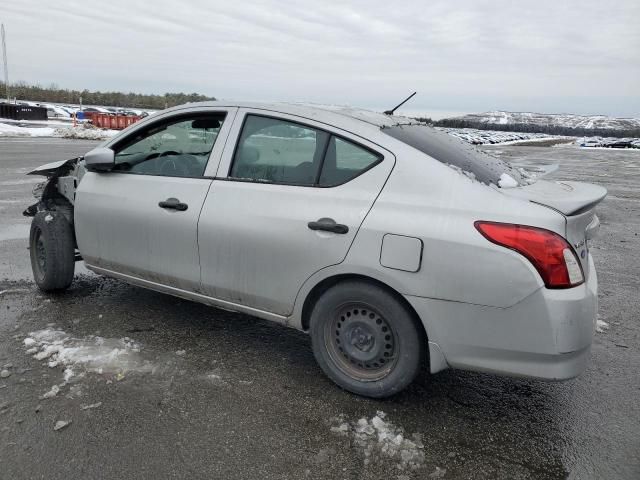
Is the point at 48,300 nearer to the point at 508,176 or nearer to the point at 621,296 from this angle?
the point at 508,176

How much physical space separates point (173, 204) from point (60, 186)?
65.4 inches

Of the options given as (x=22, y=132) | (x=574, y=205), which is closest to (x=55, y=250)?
(x=574, y=205)

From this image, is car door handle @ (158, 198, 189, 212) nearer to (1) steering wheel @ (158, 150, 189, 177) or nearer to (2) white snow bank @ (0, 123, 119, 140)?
(1) steering wheel @ (158, 150, 189, 177)

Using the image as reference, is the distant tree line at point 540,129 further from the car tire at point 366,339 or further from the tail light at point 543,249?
the tail light at point 543,249

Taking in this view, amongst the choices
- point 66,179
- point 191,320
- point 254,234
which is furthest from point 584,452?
point 66,179

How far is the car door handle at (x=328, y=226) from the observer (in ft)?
9.77

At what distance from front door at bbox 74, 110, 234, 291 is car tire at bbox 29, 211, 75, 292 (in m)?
0.26

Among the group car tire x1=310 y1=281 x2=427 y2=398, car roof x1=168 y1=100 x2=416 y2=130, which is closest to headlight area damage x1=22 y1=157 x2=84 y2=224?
car roof x1=168 y1=100 x2=416 y2=130

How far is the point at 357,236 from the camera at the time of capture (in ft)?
9.62

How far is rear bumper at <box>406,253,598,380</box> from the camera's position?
8.50 feet

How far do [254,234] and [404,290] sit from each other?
3.30 feet

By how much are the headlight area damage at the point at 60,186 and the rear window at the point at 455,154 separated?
2830 mm

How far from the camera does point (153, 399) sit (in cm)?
308

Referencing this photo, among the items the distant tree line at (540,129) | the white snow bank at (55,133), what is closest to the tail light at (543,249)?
the white snow bank at (55,133)
